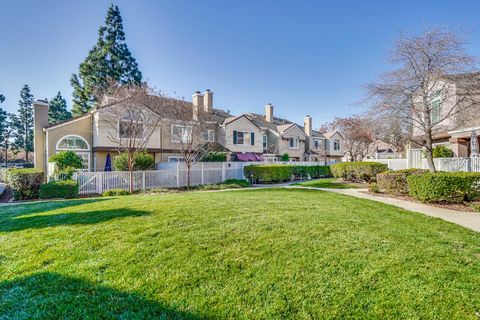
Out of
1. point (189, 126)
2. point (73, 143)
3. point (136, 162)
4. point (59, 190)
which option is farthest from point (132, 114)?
point (59, 190)

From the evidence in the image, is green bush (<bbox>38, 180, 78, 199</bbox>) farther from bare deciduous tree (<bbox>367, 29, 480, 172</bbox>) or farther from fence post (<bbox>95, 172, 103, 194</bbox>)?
bare deciduous tree (<bbox>367, 29, 480, 172</bbox>)

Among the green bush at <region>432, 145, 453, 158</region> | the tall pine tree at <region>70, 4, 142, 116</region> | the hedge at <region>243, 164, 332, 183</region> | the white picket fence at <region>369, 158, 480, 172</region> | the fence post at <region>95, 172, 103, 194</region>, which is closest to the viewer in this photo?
the white picket fence at <region>369, 158, 480, 172</region>

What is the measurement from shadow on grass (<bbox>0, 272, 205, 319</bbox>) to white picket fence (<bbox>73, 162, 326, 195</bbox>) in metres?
12.8

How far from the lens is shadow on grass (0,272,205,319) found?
281 cm

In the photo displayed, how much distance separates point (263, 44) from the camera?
18.1 metres

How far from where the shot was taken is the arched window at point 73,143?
773 inches

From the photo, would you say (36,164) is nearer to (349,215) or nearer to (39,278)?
(39,278)

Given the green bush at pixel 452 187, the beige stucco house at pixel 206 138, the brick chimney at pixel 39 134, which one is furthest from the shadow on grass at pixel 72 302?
the brick chimney at pixel 39 134

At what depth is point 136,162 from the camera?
18703mm

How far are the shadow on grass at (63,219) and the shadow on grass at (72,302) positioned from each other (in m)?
2.57

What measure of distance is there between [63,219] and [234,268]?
16.1 feet

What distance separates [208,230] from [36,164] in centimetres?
2174

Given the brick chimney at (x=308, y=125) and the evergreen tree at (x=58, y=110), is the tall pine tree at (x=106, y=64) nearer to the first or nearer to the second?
the evergreen tree at (x=58, y=110)

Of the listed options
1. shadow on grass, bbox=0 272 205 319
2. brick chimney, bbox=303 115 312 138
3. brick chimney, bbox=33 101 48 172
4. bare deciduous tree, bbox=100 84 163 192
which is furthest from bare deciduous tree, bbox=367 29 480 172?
brick chimney, bbox=303 115 312 138
